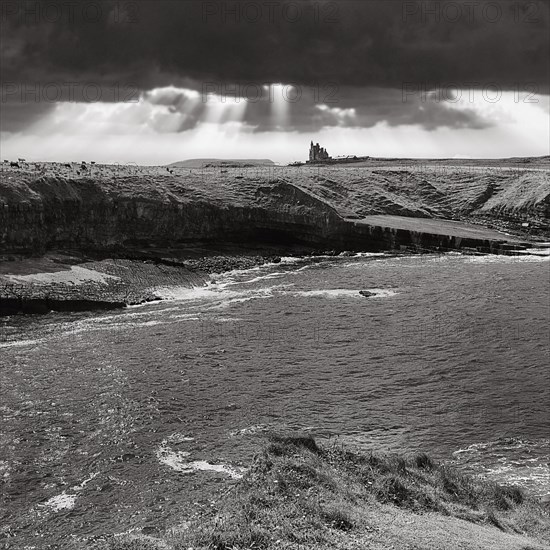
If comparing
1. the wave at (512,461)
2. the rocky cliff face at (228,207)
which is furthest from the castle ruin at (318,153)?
the wave at (512,461)

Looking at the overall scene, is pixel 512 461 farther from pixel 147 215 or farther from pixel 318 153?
pixel 318 153

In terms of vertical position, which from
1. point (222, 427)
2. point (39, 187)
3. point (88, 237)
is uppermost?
point (39, 187)

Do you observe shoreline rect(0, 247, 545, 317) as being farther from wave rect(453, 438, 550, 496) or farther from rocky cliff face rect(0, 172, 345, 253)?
wave rect(453, 438, 550, 496)

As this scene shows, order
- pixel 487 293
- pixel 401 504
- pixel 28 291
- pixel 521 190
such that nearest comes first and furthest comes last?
pixel 401 504, pixel 28 291, pixel 487 293, pixel 521 190

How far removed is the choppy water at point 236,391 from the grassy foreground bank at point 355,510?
3053mm

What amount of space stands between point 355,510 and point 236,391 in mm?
15409

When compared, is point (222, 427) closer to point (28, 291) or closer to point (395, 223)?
point (28, 291)

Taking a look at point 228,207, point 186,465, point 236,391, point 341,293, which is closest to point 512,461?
point 186,465

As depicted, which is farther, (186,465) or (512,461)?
(512,461)

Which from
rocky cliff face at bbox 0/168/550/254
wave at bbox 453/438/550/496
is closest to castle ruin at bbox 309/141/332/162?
rocky cliff face at bbox 0/168/550/254

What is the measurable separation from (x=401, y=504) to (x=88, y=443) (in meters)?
13.1

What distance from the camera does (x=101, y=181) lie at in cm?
6412

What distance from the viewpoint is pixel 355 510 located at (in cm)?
1764

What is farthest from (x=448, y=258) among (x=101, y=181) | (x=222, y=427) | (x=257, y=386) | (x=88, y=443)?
(x=88, y=443)
